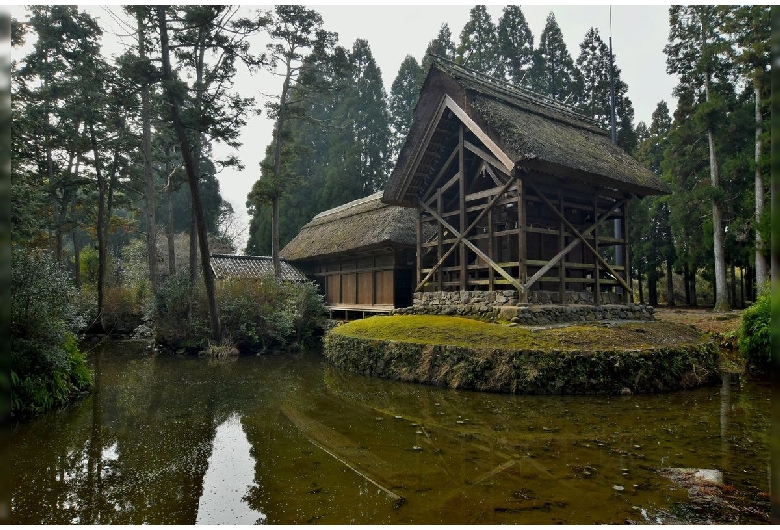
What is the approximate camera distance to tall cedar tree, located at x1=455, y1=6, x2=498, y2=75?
105 feet

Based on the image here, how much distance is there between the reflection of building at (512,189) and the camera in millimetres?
11945

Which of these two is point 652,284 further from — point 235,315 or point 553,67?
point 235,315

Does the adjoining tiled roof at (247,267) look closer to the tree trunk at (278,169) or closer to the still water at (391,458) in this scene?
the tree trunk at (278,169)

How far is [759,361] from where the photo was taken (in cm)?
1091

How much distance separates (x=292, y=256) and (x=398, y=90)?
18.7 m

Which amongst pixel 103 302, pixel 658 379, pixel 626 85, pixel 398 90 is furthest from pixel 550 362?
pixel 398 90

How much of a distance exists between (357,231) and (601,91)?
18937 mm

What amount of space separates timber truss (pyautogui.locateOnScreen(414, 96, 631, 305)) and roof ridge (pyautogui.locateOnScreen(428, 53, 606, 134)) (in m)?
1.32

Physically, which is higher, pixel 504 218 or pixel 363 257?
pixel 504 218

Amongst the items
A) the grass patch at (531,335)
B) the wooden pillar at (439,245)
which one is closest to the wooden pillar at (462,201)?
the wooden pillar at (439,245)

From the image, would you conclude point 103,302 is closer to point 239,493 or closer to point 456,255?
point 456,255

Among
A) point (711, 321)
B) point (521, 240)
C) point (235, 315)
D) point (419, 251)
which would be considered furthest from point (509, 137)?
point (711, 321)

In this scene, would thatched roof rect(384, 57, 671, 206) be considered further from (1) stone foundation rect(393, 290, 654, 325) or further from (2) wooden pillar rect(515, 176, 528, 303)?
(1) stone foundation rect(393, 290, 654, 325)

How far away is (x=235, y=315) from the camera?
16391mm
